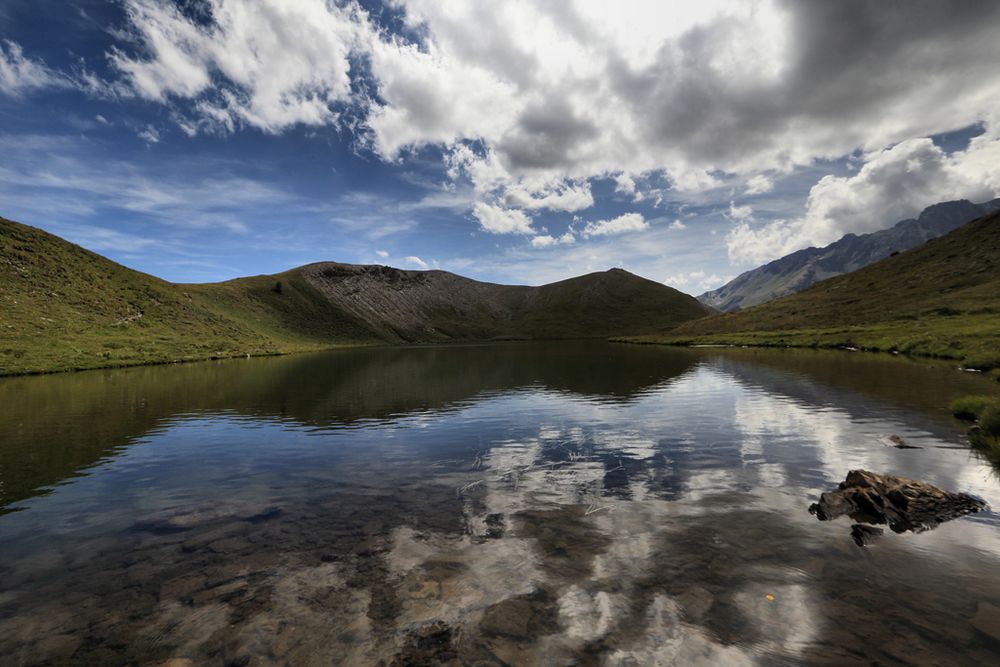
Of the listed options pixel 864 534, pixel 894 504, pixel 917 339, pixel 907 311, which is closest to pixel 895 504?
pixel 894 504

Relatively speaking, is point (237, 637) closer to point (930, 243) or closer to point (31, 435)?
point (31, 435)

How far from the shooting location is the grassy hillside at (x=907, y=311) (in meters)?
68.7

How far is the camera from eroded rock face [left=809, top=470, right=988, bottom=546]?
13.1 metres

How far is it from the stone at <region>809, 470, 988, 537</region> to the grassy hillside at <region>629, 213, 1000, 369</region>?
46389 millimetres

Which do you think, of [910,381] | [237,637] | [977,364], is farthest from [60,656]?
[977,364]

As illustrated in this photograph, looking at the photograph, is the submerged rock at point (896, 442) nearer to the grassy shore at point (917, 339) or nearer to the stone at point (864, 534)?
the stone at point (864, 534)

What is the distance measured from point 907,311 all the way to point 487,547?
140 metres

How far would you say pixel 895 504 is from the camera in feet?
45.0

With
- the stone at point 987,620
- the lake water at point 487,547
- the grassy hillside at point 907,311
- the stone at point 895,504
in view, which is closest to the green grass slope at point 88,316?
the lake water at point 487,547

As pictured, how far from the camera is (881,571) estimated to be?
1030 centimetres

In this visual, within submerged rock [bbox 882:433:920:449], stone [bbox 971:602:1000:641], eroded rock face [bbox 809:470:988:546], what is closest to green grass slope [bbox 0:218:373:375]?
eroded rock face [bbox 809:470:988:546]

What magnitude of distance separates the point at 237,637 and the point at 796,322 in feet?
518

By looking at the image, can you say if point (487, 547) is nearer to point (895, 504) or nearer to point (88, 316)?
point (895, 504)

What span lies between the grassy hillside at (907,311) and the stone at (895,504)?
46.4m
